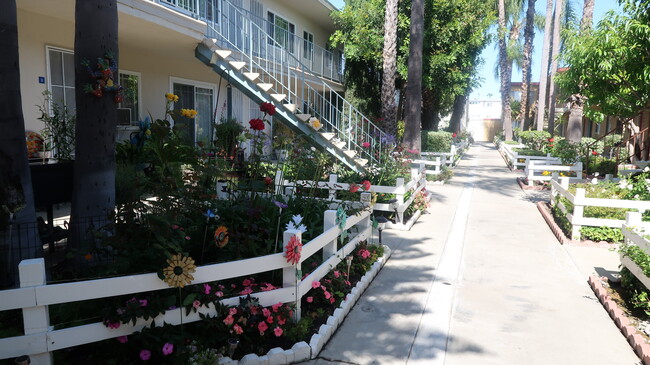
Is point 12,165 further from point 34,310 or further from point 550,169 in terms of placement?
point 550,169

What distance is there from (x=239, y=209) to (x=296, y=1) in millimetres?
13004

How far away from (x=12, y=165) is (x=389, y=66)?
1125 centimetres

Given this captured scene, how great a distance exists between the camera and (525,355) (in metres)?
3.68

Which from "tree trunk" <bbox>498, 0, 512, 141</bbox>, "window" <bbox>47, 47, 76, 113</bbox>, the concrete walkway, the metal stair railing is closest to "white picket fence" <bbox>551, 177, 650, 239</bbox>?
the concrete walkway

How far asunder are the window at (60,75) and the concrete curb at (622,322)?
8.18 m

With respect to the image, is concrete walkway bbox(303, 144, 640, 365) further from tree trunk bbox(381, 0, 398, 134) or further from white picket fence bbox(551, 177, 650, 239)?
tree trunk bbox(381, 0, 398, 134)

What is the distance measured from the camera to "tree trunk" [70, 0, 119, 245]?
3857 millimetres

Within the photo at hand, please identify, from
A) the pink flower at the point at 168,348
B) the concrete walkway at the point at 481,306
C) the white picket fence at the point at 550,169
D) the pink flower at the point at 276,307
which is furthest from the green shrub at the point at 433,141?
the pink flower at the point at 168,348

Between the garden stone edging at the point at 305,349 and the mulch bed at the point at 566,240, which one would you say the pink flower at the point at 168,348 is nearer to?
the garden stone edging at the point at 305,349

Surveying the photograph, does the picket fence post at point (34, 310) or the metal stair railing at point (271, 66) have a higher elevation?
the metal stair railing at point (271, 66)

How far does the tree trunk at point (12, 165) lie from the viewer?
344 cm

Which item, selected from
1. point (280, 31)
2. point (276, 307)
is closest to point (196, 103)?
point (280, 31)

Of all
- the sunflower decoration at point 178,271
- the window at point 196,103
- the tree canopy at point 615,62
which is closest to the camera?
the sunflower decoration at point 178,271

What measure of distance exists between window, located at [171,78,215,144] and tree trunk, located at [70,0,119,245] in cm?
703
